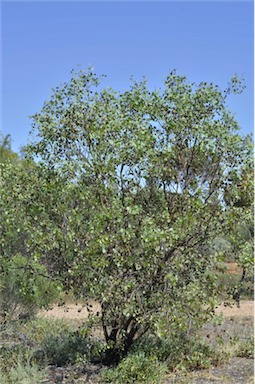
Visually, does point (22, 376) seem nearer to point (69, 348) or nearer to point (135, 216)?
point (69, 348)

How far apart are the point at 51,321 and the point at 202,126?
4.74 metres

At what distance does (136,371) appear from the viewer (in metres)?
5.44

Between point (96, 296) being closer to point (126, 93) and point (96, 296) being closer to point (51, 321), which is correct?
point (126, 93)

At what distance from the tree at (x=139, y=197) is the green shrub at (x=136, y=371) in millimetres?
271

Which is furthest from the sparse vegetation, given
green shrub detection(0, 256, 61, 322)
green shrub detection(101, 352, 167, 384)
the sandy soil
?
the sandy soil

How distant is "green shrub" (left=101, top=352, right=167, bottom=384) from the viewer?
17.7 feet

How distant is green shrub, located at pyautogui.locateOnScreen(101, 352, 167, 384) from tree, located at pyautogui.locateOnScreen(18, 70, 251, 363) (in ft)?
0.89

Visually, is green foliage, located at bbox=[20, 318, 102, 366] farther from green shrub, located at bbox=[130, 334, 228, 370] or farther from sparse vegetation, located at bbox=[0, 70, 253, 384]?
green shrub, located at bbox=[130, 334, 228, 370]

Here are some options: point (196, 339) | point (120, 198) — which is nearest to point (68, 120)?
point (120, 198)

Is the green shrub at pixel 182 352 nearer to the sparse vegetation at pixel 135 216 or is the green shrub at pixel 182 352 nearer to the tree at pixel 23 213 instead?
the sparse vegetation at pixel 135 216

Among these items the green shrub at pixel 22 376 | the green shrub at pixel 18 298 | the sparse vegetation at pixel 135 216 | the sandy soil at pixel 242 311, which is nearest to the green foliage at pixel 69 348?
the sparse vegetation at pixel 135 216

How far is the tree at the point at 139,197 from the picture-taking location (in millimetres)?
5227

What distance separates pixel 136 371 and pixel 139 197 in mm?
1686

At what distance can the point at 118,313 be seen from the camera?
5.46 meters
